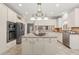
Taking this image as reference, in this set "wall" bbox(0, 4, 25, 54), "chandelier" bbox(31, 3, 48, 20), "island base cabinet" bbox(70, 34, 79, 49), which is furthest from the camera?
"island base cabinet" bbox(70, 34, 79, 49)

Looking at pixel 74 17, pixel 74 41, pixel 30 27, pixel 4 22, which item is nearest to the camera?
pixel 4 22

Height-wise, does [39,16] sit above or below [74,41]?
above

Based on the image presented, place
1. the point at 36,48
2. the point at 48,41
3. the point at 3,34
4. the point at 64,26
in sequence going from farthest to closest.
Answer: the point at 64,26 < the point at 3,34 < the point at 48,41 < the point at 36,48

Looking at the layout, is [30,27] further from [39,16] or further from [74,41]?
[74,41]

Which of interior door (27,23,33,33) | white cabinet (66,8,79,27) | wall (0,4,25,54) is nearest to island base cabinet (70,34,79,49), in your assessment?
white cabinet (66,8,79,27)

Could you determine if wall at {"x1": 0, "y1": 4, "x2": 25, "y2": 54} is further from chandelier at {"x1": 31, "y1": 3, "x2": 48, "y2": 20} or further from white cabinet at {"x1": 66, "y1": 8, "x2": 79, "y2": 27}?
white cabinet at {"x1": 66, "y1": 8, "x2": 79, "y2": 27}

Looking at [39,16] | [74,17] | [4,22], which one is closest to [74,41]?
[74,17]

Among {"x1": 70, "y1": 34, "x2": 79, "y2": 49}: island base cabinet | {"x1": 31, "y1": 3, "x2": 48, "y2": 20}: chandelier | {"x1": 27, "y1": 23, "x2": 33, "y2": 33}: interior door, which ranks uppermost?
{"x1": 31, "y1": 3, "x2": 48, "y2": 20}: chandelier

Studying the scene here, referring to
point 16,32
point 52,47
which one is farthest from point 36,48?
point 16,32

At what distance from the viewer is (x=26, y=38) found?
7.70ft

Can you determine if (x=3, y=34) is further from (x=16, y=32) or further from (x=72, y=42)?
(x=72, y=42)

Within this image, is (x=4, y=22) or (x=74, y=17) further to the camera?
(x=74, y=17)

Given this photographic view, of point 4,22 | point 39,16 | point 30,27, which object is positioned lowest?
point 30,27
